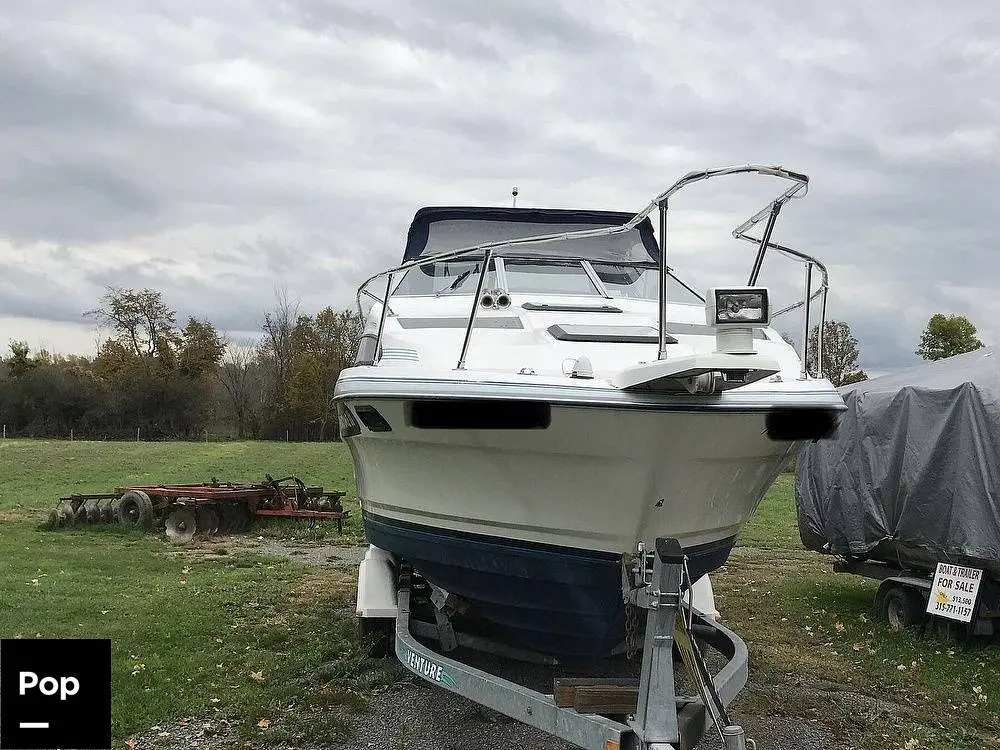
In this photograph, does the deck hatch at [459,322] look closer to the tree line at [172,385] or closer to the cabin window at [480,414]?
the cabin window at [480,414]

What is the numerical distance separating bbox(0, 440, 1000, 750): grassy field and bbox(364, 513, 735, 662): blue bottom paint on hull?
3.11 feet

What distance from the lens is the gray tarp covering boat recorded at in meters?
5.38

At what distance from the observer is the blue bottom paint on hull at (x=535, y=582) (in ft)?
11.9

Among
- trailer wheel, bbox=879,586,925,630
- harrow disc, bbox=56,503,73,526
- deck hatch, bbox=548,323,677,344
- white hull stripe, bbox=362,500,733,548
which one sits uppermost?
deck hatch, bbox=548,323,677,344

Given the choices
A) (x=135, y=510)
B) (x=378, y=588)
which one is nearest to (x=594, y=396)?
(x=378, y=588)

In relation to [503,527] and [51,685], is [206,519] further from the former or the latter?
[503,527]

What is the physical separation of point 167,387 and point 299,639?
32655 millimetres

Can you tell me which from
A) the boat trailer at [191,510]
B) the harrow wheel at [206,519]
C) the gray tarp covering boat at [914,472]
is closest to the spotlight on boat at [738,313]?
the gray tarp covering boat at [914,472]

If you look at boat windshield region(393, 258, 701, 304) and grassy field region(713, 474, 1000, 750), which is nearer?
grassy field region(713, 474, 1000, 750)

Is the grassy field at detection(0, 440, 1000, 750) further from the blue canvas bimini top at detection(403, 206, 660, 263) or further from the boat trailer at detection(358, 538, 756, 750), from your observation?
the blue canvas bimini top at detection(403, 206, 660, 263)

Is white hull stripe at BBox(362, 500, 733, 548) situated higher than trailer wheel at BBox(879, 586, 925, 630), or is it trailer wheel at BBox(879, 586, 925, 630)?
white hull stripe at BBox(362, 500, 733, 548)

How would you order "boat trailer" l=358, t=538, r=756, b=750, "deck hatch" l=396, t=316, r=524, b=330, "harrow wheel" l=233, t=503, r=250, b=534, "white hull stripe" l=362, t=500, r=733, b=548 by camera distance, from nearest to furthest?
1. "boat trailer" l=358, t=538, r=756, b=750
2. "white hull stripe" l=362, t=500, r=733, b=548
3. "deck hatch" l=396, t=316, r=524, b=330
4. "harrow wheel" l=233, t=503, r=250, b=534

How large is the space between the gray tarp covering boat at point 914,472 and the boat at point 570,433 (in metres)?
2.05

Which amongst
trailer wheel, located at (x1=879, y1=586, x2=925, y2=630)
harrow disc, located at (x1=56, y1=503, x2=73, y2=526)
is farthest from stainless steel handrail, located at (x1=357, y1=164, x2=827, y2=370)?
harrow disc, located at (x1=56, y1=503, x2=73, y2=526)
